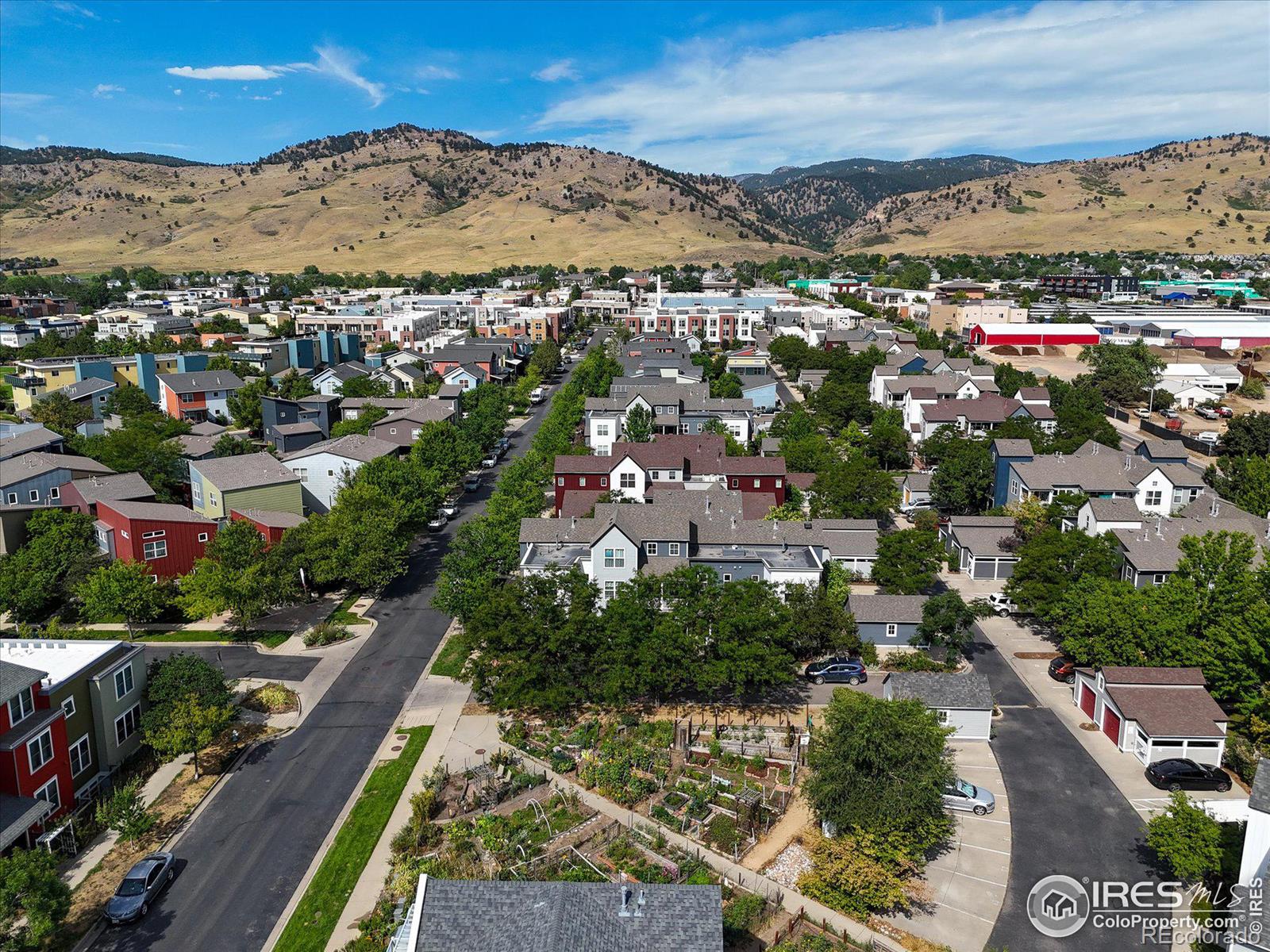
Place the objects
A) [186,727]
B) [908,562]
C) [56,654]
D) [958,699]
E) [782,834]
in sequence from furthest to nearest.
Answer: [908,562] → [958,699] → [56,654] → [186,727] → [782,834]

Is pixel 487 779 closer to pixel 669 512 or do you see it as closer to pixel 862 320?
pixel 669 512

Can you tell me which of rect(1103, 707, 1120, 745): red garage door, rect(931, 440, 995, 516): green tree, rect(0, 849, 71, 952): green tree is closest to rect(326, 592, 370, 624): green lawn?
rect(0, 849, 71, 952): green tree

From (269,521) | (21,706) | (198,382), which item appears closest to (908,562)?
(269,521)

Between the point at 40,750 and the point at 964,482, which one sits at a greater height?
the point at 964,482

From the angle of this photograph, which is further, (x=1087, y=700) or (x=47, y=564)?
(x=47, y=564)

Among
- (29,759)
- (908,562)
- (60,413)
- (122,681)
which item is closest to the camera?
(29,759)

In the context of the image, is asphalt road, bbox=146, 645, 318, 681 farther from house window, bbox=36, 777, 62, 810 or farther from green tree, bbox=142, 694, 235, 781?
house window, bbox=36, 777, 62, 810

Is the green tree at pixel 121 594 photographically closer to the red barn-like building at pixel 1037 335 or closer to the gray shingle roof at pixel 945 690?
the gray shingle roof at pixel 945 690

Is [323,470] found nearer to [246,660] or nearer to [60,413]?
[246,660]
